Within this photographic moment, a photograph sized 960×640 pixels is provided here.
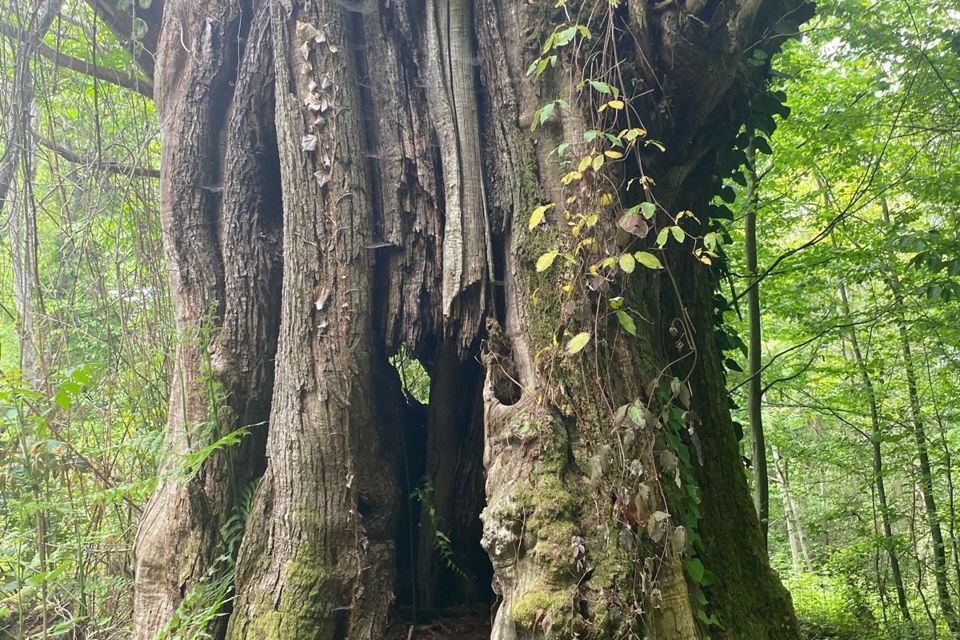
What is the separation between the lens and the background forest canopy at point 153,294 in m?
3.08

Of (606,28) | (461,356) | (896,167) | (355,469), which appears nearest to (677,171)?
(606,28)

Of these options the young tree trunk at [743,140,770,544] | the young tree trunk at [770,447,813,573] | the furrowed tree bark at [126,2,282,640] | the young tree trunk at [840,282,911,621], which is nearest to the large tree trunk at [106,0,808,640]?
the furrowed tree bark at [126,2,282,640]

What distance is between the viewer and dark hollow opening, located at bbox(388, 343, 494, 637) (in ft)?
11.2

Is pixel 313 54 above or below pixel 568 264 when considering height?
above

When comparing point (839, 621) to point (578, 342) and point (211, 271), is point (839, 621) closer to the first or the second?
Result: point (578, 342)

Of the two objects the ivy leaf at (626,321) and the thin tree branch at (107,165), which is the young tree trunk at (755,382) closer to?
the ivy leaf at (626,321)

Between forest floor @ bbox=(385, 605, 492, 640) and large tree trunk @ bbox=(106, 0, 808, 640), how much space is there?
0.20 metres

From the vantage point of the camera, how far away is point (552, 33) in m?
2.73

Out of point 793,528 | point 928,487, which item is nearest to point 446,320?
point 928,487

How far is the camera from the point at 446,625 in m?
3.28

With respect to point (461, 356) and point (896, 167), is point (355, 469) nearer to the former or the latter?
point (461, 356)

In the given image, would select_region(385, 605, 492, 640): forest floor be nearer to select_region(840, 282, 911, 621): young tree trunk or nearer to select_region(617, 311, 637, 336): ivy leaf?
select_region(617, 311, 637, 336): ivy leaf

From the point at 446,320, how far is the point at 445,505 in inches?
48.4

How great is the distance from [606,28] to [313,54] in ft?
4.90
